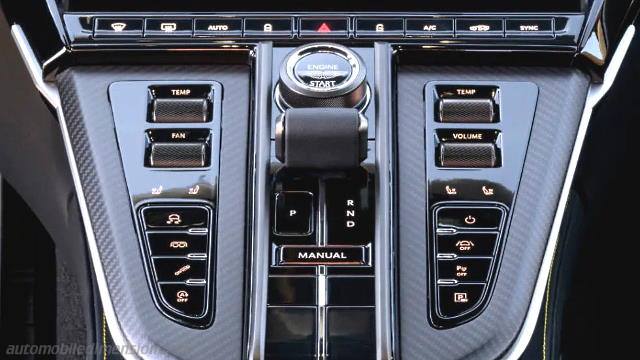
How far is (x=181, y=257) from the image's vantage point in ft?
4.13

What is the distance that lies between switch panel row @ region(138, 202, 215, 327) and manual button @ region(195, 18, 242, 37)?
0.26 metres

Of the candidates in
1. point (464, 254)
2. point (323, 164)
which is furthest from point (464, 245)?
point (323, 164)

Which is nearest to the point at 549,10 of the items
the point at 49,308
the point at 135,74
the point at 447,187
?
the point at 447,187

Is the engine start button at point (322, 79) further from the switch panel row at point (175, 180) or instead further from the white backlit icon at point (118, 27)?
the white backlit icon at point (118, 27)

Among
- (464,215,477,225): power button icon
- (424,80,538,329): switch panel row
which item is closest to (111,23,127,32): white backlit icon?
(424,80,538,329): switch panel row

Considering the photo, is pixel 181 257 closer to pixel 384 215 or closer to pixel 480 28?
pixel 384 215

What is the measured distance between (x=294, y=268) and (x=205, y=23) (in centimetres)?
40

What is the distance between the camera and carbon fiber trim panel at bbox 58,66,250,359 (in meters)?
1.22

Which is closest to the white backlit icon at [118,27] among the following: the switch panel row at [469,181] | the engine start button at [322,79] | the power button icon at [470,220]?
the engine start button at [322,79]

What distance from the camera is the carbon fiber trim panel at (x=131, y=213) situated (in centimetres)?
122

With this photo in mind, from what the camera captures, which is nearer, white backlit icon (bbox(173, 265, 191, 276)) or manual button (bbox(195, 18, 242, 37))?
white backlit icon (bbox(173, 265, 191, 276))

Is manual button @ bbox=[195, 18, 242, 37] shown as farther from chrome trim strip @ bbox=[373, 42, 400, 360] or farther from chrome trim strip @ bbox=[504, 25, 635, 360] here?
chrome trim strip @ bbox=[504, 25, 635, 360]

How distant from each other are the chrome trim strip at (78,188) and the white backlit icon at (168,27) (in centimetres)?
19

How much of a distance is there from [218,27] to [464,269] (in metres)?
0.51
